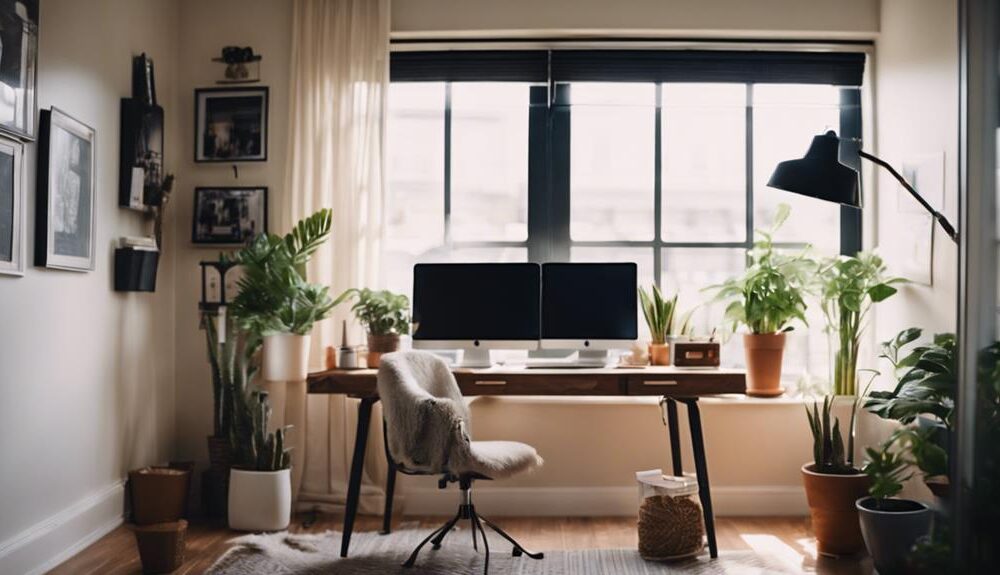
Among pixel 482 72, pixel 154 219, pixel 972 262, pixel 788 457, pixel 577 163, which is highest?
pixel 482 72

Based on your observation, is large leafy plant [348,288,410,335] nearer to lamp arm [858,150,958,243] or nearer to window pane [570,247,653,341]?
window pane [570,247,653,341]

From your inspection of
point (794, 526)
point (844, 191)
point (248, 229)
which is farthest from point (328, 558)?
point (844, 191)

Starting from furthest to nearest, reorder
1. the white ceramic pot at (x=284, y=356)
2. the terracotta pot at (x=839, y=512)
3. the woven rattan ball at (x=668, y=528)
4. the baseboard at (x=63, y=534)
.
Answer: the white ceramic pot at (x=284, y=356)
the terracotta pot at (x=839, y=512)
the woven rattan ball at (x=668, y=528)
the baseboard at (x=63, y=534)

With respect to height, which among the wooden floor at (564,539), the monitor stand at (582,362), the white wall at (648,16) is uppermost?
the white wall at (648,16)

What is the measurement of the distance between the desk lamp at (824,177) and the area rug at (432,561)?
144 centimetres

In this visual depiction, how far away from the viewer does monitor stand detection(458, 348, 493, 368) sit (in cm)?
422

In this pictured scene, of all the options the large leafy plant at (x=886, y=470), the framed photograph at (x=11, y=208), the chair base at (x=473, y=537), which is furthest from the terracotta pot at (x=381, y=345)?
the large leafy plant at (x=886, y=470)

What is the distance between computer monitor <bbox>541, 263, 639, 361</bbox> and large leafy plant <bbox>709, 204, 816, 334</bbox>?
1.61 feet

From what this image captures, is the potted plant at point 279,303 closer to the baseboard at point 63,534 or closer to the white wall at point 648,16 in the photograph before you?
the baseboard at point 63,534

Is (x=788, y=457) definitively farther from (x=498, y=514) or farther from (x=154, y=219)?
(x=154, y=219)

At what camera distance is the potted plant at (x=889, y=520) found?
10.8 feet

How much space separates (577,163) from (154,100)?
2049mm

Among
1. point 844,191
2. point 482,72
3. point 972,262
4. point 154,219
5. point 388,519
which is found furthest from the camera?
point 482,72

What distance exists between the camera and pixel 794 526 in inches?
168
